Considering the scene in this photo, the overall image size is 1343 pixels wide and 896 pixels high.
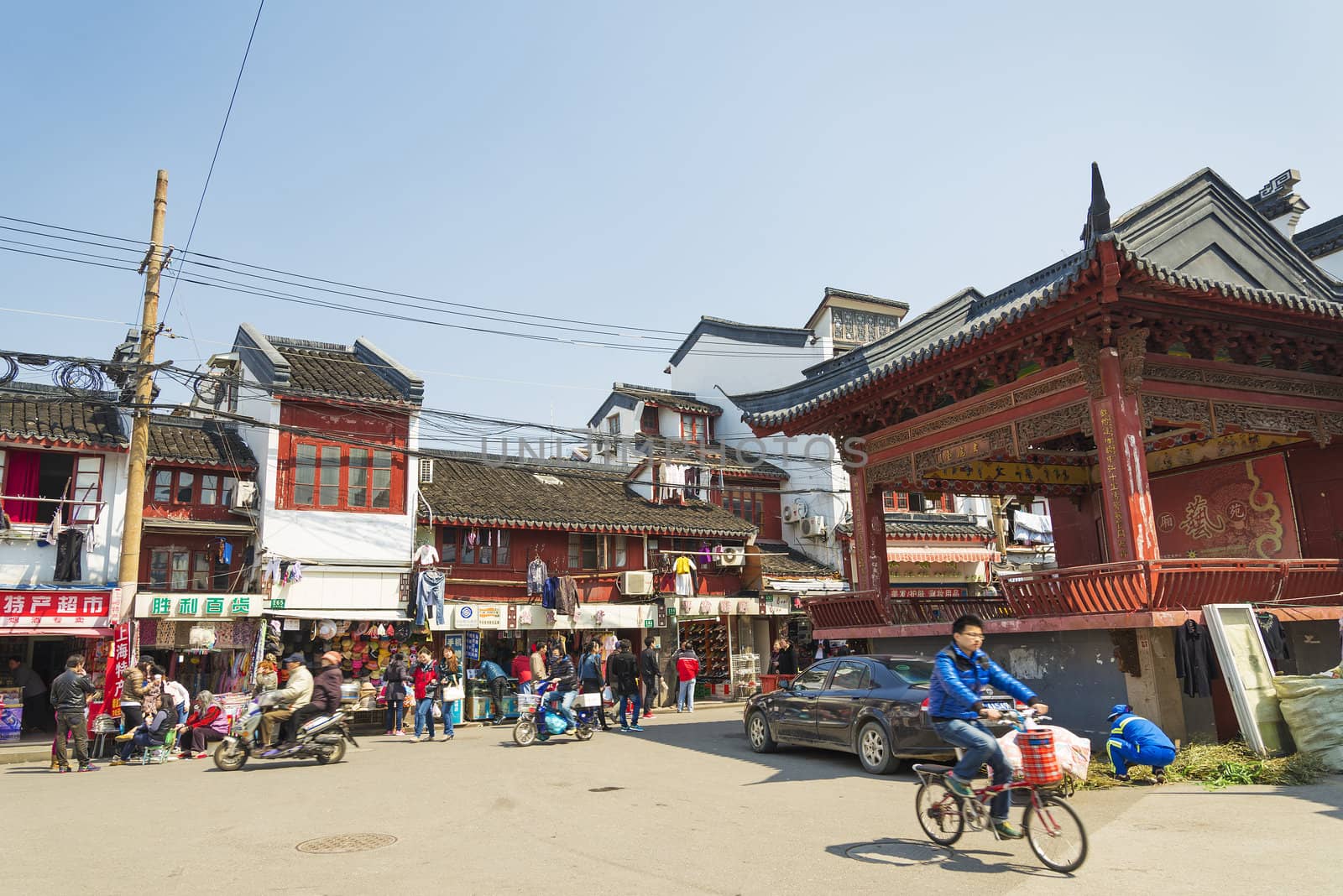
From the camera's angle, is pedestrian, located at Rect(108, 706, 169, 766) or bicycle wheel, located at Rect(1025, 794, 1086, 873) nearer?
bicycle wheel, located at Rect(1025, 794, 1086, 873)

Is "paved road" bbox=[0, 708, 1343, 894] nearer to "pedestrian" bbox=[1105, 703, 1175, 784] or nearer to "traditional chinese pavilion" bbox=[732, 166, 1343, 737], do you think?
"pedestrian" bbox=[1105, 703, 1175, 784]

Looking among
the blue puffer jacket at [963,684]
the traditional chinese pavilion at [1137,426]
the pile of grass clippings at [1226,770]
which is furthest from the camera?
the traditional chinese pavilion at [1137,426]

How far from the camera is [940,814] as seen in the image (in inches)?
287

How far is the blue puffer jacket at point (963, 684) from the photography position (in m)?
7.07

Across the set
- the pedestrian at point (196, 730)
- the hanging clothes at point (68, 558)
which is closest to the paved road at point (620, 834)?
the pedestrian at point (196, 730)

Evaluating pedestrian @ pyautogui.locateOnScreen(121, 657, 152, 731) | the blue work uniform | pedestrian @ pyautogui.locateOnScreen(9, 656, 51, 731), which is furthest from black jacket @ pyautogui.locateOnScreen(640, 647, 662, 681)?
the blue work uniform

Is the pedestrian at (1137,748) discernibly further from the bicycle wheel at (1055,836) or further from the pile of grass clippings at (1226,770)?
the bicycle wheel at (1055,836)

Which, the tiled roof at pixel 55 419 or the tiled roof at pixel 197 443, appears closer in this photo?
the tiled roof at pixel 55 419

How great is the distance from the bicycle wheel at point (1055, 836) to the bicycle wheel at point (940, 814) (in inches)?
22.3

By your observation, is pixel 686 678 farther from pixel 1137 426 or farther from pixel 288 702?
pixel 1137 426

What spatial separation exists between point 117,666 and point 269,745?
577 centimetres

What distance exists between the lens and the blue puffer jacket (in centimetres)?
707

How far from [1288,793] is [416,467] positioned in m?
20.0

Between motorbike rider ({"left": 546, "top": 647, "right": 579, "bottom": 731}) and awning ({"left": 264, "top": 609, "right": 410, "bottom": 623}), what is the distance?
269 inches
